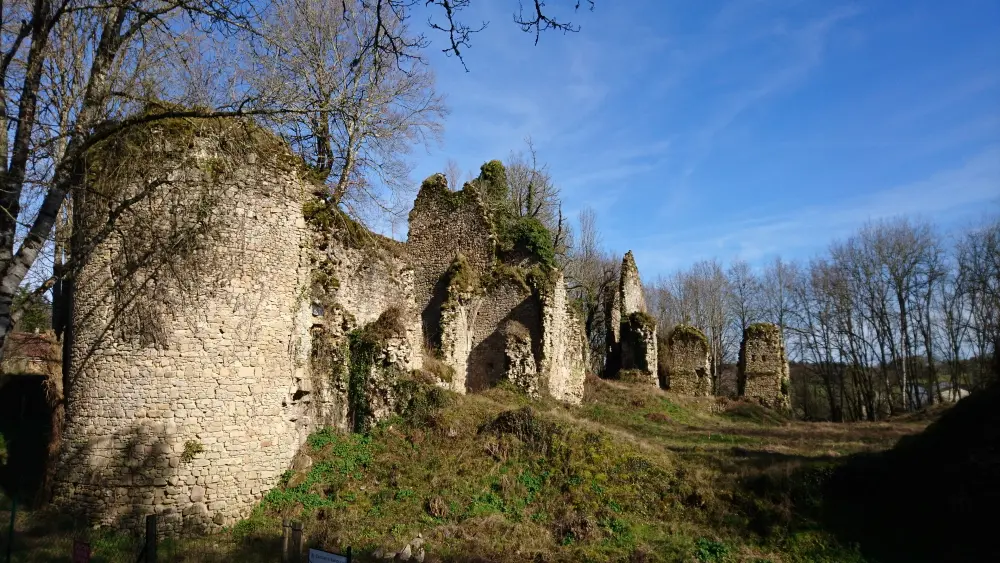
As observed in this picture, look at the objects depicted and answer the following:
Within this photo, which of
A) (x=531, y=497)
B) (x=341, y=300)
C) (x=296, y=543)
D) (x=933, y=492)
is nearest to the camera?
(x=296, y=543)

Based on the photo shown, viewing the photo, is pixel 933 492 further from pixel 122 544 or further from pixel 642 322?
pixel 642 322

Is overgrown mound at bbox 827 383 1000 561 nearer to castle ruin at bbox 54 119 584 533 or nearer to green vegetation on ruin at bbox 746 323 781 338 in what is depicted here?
castle ruin at bbox 54 119 584 533

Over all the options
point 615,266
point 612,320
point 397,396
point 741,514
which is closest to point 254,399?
point 397,396

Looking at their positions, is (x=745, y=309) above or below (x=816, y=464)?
above

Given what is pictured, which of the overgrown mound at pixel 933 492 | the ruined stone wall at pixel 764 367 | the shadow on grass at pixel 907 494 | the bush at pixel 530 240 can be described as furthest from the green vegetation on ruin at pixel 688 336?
the overgrown mound at pixel 933 492

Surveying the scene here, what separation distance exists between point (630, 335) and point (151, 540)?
998 inches

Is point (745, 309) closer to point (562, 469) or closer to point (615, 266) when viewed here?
point (615, 266)

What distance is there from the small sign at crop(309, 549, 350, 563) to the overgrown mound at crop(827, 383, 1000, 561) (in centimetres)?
858

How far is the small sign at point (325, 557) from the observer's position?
6324mm

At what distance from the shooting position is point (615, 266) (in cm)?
4659

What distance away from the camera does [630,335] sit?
1194 inches

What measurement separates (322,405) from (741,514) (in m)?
8.98

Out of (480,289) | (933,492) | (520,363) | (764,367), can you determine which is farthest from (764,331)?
(933,492)

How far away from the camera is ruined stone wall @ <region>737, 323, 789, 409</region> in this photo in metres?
30.0
